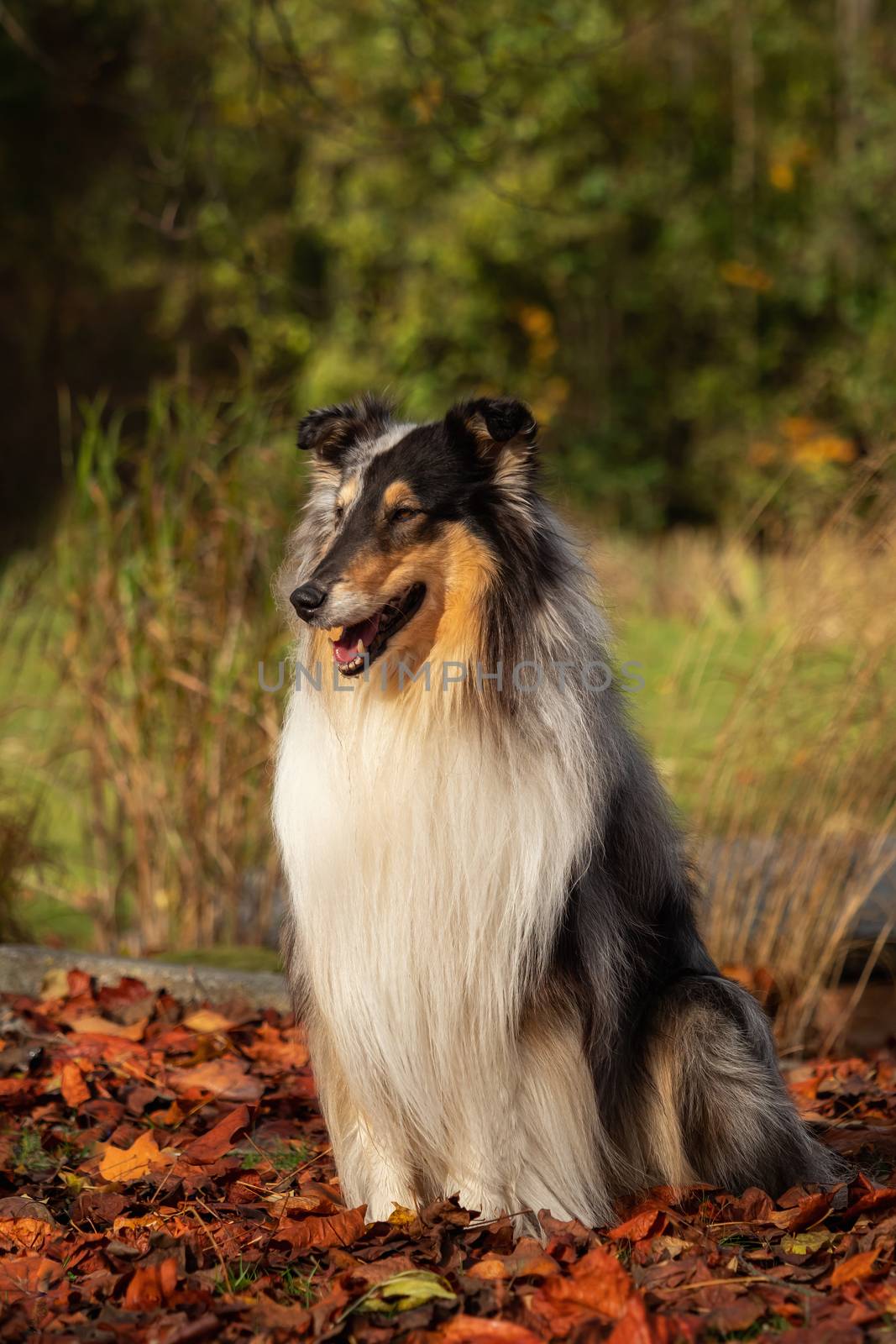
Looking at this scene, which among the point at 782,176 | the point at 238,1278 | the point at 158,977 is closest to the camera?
the point at 238,1278

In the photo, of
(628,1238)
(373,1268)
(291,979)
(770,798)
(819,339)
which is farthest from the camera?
(819,339)

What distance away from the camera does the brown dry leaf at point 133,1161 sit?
3.62m

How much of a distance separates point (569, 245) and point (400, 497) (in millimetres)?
16153

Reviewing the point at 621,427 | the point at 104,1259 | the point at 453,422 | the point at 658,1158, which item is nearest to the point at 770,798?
the point at 658,1158

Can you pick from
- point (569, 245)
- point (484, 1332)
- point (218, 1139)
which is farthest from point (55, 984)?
point (569, 245)

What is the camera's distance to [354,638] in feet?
10.0

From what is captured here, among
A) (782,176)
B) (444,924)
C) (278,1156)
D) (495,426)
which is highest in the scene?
(782,176)

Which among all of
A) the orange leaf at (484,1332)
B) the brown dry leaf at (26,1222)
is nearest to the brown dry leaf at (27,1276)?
the brown dry leaf at (26,1222)

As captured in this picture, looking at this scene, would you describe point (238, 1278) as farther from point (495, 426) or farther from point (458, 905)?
point (495, 426)

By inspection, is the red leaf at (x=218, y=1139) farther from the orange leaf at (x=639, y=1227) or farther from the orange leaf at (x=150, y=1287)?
the orange leaf at (x=639, y=1227)

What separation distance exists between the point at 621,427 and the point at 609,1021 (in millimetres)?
16847

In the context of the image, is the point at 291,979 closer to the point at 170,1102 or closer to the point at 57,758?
the point at 170,1102

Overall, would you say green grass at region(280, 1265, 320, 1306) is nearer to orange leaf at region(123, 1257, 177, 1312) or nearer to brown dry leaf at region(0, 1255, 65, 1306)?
orange leaf at region(123, 1257, 177, 1312)

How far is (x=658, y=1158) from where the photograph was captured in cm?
322
